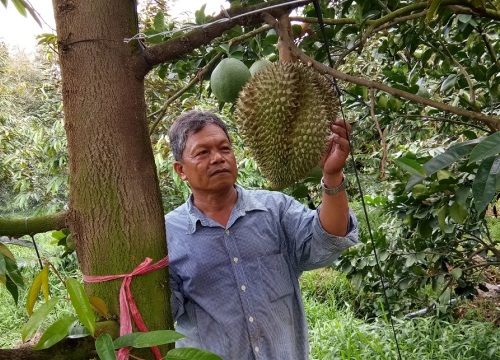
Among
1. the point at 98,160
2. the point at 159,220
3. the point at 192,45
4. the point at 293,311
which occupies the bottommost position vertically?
the point at 293,311

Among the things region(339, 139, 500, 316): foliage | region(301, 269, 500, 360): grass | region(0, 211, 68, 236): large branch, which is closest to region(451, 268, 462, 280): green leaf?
region(339, 139, 500, 316): foliage

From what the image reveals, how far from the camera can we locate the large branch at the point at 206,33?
2.31ft

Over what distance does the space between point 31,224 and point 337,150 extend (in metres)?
0.55

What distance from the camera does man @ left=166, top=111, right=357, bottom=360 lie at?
1.15 metres

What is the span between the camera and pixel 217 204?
1.26 metres

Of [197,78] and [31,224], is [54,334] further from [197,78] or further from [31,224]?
→ [197,78]

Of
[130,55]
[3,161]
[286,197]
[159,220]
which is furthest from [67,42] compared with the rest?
[3,161]

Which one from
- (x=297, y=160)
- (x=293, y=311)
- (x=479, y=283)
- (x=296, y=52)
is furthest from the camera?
(x=479, y=283)

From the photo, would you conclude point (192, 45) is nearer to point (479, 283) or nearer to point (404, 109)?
point (404, 109)

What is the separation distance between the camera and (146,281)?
2.39 feet

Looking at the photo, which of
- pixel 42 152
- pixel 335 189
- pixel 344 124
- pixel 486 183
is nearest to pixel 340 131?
pixel 344 124

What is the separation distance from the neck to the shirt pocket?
0.14 metres

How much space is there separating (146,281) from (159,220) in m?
0.09

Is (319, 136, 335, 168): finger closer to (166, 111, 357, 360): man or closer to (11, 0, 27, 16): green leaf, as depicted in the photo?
(166, 111, 357, 360): man
